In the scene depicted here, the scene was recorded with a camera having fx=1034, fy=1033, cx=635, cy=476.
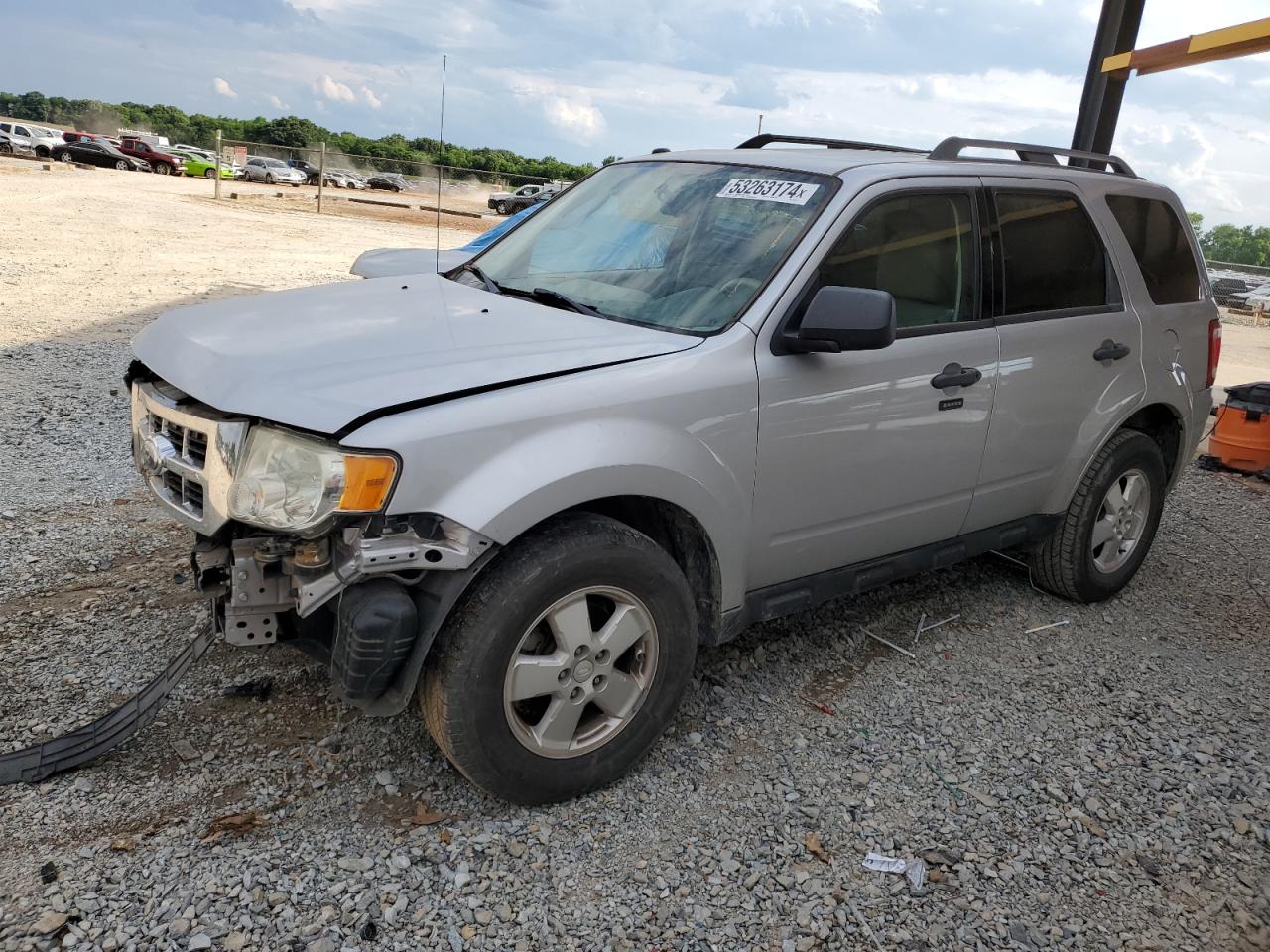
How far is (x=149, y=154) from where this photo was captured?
41969 mm

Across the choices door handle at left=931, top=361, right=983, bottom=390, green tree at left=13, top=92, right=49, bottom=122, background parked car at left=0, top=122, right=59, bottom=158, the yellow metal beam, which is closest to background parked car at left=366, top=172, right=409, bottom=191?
background parked car at left=0, top=122, right=59, bottom=158

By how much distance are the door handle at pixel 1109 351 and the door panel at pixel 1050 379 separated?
2 centimetres

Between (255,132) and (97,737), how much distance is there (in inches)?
2787

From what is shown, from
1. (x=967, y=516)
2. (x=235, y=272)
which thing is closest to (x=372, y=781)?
(x=967, y=516)

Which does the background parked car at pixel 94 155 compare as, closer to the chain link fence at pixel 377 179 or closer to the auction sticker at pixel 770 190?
the chain link fence at pixel 377 179

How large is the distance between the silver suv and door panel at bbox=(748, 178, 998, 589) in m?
0.01

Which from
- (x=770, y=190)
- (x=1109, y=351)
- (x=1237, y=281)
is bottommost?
(x=1109, y=351)

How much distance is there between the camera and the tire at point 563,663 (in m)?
2.73

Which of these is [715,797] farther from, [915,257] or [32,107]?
[32,107]

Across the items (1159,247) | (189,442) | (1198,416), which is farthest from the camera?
(1198,416)

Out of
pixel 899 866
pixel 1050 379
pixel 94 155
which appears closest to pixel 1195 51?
pixel 1050 379

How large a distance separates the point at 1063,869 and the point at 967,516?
57.6 inches

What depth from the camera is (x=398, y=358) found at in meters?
2.81

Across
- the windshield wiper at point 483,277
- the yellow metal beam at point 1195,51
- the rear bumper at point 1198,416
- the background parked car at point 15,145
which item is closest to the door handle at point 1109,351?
the rear bumper at point 1198,416
